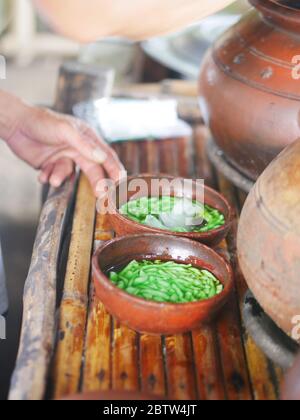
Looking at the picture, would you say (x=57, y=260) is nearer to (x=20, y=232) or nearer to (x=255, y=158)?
(x=255, y=158)

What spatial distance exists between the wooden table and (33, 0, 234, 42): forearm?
0.67 metres

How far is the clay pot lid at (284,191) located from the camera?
4.31 ft

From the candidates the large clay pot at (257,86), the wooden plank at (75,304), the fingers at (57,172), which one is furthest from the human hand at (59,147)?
the large clay pot at (257,86)

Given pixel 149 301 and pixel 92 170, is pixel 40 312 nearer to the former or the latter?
pixel 149 301

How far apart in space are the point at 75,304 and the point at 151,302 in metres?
0.27

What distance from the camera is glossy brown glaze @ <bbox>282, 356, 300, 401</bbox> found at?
121 centimetres

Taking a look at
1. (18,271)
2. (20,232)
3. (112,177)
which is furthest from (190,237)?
(20,232)

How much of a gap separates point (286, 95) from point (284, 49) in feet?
0.47

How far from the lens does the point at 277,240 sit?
1.34 metres

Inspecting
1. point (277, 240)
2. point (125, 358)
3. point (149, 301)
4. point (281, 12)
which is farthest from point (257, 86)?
point (125, 358)

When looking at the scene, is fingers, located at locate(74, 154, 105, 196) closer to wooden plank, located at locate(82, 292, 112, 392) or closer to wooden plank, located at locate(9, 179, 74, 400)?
wooden plank, located at locate(9, 179, 74, 400)

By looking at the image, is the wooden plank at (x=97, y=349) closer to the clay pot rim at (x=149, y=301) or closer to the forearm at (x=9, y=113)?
the clay pot rim at (x=149, y=301)

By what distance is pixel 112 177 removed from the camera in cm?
216

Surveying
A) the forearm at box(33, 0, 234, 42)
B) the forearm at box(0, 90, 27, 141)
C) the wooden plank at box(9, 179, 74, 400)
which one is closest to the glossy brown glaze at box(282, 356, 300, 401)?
the wooden plank at box(9, 179, 74, 400)
